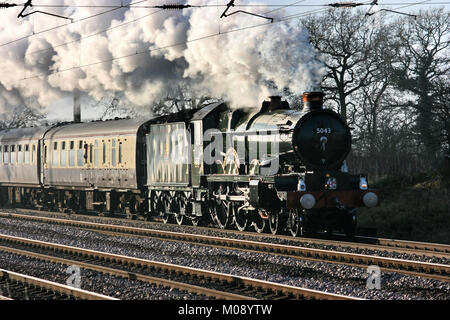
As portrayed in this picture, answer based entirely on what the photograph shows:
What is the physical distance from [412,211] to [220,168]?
576 cm

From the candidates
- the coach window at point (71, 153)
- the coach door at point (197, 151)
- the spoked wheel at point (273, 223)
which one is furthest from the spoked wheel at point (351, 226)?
the coach window at point (71, 153)

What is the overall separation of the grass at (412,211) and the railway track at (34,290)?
9331 millimetres

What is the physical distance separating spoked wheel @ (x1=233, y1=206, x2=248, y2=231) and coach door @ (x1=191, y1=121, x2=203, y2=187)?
1469mm

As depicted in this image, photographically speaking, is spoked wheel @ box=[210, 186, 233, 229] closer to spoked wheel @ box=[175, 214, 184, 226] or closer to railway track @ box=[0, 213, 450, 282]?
railway track @ box=[0, 213, 450, 282]

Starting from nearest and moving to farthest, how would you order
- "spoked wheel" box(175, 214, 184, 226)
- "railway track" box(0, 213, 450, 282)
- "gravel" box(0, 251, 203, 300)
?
"gravel" box(0, 251, 203, 300) → "railway track" box(0, 213, 450, 282) → "spoked wheel" box(175, 214, 184, 226)

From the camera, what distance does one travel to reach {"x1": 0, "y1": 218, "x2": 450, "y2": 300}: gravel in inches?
359

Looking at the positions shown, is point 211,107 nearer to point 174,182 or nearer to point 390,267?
point 174,182

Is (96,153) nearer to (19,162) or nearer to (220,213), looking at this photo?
(19,162)

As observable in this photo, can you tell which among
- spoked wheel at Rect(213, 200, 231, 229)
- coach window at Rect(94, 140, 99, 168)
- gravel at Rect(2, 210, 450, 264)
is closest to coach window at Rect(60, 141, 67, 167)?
coach window at Rect(94, 140, 99, 168)

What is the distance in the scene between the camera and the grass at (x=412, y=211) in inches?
631

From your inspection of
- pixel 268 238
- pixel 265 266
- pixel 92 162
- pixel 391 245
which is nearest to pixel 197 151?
pixel 268 238

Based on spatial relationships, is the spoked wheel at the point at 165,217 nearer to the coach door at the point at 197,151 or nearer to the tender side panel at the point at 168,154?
the tender side panel at the point at 168,154

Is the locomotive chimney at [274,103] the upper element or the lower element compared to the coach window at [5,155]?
upper

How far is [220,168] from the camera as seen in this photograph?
54.2 ft
